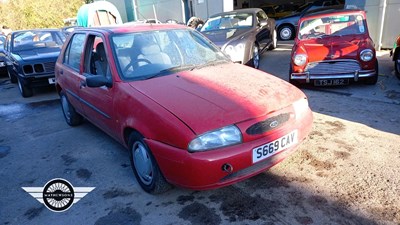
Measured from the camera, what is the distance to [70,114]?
4996 mm

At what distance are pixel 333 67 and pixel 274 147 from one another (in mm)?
3776

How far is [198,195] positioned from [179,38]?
1906mm

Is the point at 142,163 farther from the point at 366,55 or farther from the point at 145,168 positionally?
the point at 366,55

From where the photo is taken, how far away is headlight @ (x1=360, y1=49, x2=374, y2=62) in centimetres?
551

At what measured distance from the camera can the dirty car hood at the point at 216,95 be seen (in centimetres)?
245

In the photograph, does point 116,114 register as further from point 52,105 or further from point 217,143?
point 52,105

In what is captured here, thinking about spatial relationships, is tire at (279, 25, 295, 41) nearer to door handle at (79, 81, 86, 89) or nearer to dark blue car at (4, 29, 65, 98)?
dark blue car at (4, 29, 65, 98)

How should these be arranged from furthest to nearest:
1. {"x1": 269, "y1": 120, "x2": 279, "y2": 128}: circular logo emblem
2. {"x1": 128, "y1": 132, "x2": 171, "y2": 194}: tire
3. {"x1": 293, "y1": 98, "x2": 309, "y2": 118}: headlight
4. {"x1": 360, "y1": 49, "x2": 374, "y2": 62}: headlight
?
{"x1": 360, "y1": 49, "x2": 374, "y2": 62}: headlight
{"x1": 293, "y1": 98, "x2": 309, "y2": 118}: headlight
{"x1": 128, "y1": 132, "x2": 171, "y2": 194}: tire
{"x1": 269, "y1": 120, "x2": 279, "y2": 128}: circular logo emblem

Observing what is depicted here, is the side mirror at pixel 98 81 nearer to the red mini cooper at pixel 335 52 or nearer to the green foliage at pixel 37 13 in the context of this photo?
the red mini cooper at pixel 335 52

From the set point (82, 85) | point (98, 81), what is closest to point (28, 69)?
point (82, 85)

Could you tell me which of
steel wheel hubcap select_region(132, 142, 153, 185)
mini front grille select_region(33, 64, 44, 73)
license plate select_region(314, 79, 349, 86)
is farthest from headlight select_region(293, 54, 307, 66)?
mini front grille select_region(33, 64, 44, 73)

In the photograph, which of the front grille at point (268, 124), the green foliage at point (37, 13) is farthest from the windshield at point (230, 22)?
the green foliage at point (37, 13)

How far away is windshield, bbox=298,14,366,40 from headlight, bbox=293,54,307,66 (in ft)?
2.49

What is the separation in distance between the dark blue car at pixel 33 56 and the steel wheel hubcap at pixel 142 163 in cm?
532
